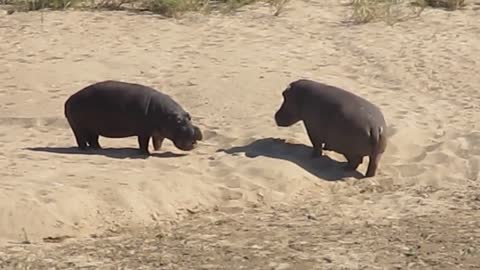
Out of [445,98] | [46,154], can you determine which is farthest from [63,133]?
[445,98]

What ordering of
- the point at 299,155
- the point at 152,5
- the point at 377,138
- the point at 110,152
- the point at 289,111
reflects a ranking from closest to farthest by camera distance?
Answer: the point at 377,138 → the point at 299,155 → the point at 110,152 → the point at 289,111 → the point at 152,5

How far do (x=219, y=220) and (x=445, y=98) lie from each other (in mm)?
4483

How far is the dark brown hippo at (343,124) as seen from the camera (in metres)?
9.59

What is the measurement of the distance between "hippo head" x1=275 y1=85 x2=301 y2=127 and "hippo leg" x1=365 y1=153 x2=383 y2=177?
0.89 m

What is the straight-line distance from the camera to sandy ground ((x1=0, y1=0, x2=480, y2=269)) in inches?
307

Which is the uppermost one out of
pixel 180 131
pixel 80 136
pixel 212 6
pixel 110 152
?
pixel 180 131

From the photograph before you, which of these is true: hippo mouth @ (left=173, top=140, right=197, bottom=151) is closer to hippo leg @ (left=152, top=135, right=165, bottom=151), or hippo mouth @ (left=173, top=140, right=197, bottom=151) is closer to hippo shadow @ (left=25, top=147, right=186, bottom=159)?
hippo shadow @ (left=25, top=147, right=186, bottom=159)

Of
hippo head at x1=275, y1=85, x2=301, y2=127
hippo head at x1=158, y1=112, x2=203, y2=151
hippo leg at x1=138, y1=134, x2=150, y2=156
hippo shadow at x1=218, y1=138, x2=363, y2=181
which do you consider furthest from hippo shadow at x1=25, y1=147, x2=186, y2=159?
hippo head at x1=275, y1=85, x2=301, y2=127

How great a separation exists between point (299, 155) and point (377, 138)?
0.70 meters

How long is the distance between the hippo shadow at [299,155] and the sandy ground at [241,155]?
0.02 meters

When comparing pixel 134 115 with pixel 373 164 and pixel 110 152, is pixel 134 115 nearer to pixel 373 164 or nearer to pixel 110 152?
pixel 110 152

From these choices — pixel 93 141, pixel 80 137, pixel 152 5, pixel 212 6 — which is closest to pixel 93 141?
pixel 93 141

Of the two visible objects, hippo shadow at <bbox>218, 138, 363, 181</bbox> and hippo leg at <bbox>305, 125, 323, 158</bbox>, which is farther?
hippo leg at <bbox>305, 125, 323, 158</bbox>

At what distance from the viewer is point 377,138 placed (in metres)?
9.56
